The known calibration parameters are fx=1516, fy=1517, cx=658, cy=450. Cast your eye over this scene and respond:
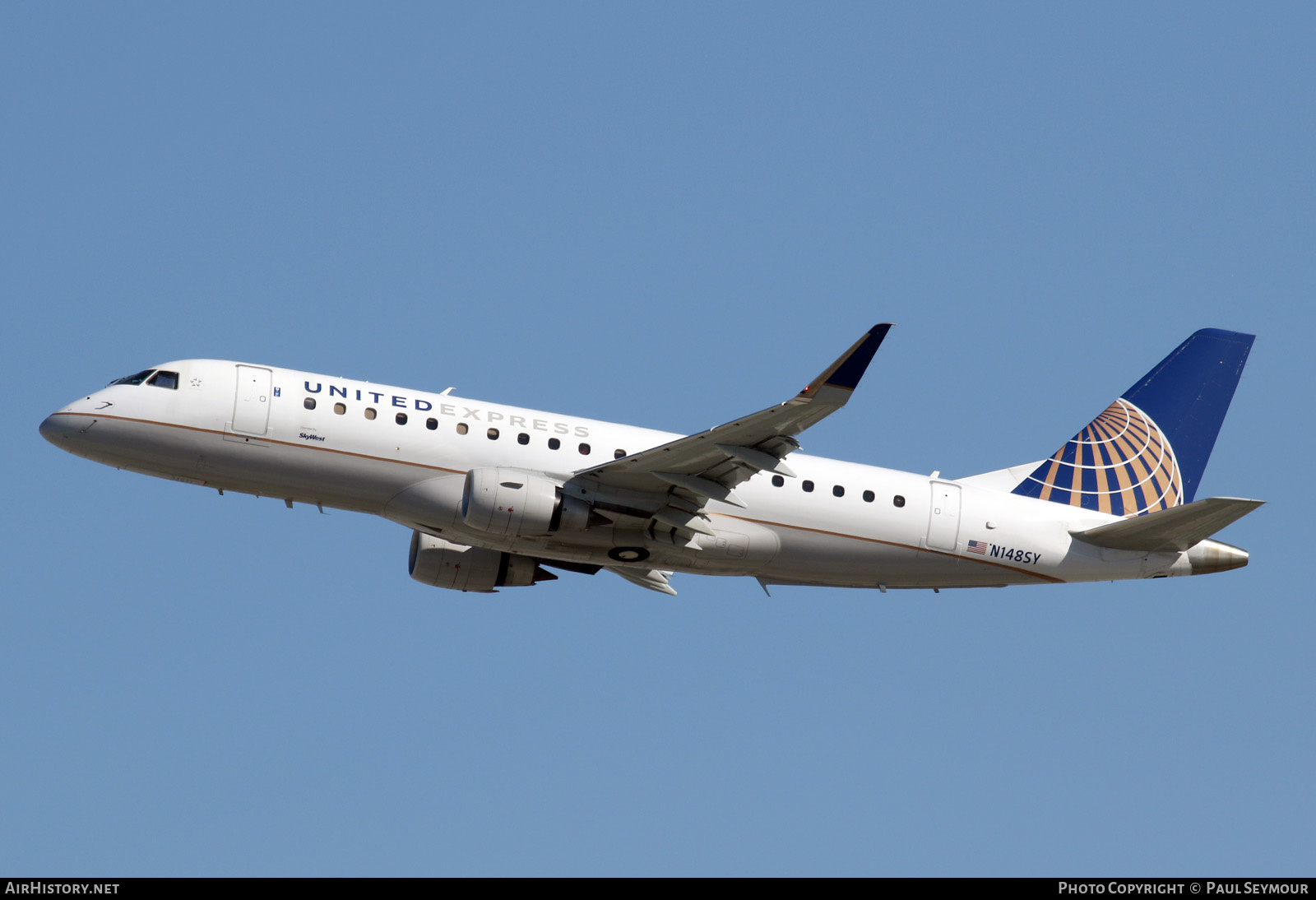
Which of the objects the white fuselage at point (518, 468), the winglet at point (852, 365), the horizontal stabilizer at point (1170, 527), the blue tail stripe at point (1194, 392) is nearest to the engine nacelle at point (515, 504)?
the white fuselage at point (518, 468)

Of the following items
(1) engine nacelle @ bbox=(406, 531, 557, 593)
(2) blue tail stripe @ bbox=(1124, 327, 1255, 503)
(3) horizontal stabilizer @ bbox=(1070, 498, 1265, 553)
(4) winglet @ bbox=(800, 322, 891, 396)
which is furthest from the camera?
(2) blue tail stripe @ bbox=(1124, 327, 1255, 503)

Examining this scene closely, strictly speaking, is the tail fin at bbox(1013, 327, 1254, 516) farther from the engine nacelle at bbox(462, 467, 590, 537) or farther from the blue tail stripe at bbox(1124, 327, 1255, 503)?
the engine nacelle at bbox(462, 467, 590, 537)

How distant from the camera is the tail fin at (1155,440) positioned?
4044cm

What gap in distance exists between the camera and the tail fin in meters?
40.4

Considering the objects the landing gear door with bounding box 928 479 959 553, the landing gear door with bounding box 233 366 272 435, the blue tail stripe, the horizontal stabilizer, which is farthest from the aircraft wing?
the blue tail stripe

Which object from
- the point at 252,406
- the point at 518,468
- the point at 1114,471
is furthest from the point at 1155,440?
the point at 252,406

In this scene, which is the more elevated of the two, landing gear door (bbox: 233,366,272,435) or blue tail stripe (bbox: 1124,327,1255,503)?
blue tail stripe (bbox: 1124,327,1255,503)

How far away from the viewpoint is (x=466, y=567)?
38.3m

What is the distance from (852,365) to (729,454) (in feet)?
13.4

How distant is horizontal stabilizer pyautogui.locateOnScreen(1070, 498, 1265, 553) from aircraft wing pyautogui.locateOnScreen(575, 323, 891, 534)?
8.32 metres

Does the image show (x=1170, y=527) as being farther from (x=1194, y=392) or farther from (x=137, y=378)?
(x=137, y=378)

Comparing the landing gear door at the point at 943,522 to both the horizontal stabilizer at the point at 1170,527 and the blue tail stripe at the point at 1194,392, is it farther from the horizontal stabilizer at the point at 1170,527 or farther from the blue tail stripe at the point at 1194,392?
the blue tail stripe at the point at 1194,392
